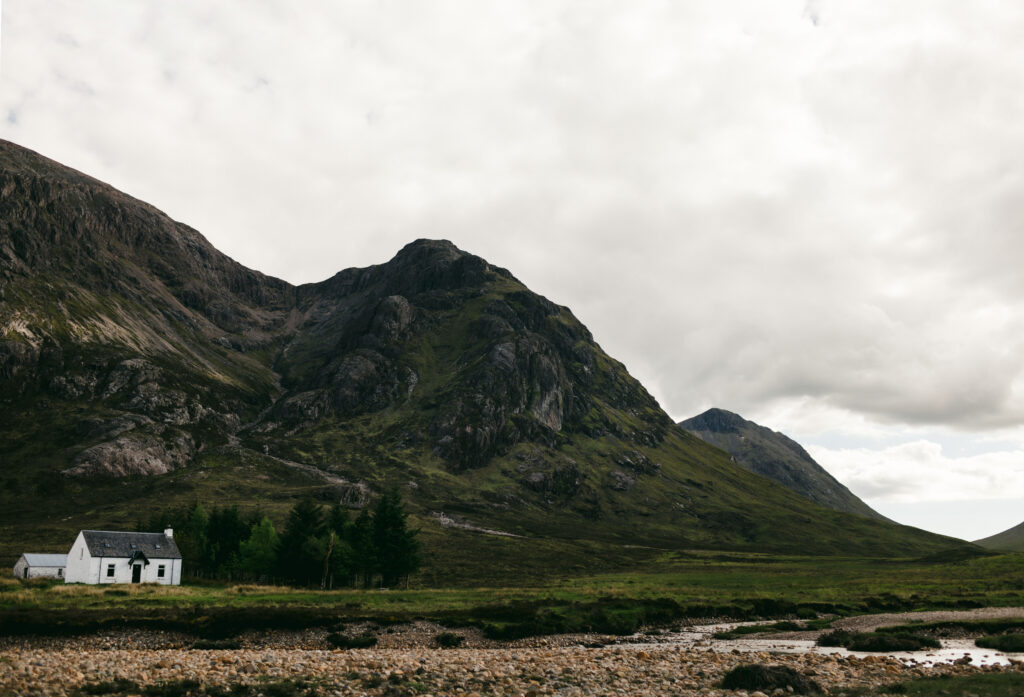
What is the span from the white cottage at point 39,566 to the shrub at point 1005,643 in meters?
106

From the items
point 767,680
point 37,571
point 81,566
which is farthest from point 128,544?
point 767,680

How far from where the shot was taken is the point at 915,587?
308 ft

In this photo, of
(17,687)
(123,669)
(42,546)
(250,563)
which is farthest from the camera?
(42,546)

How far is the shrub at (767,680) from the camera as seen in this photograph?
3009cm

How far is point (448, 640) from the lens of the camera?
49.3 meters

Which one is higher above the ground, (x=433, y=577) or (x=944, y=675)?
(x=944, y=675)

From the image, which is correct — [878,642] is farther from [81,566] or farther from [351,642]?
[81,566]

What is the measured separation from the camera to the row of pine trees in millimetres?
88312

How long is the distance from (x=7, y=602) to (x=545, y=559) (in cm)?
11667

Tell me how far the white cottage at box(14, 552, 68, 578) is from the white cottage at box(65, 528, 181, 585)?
5.69m

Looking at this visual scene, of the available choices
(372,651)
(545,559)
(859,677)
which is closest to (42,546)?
(545,559)

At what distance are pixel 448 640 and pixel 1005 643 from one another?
40.7m

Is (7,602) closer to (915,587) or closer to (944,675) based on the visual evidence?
(944,675)

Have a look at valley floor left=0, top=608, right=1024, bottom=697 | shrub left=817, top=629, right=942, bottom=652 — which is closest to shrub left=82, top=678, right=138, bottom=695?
valley floor left=0, top=608, right=1024, bottom=697
